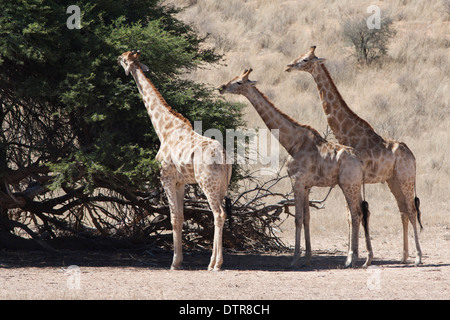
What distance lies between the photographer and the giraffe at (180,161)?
9.52 m

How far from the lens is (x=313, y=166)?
10438mm

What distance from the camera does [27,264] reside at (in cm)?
1052

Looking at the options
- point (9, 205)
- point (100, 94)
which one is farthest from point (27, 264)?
point (100, 94)

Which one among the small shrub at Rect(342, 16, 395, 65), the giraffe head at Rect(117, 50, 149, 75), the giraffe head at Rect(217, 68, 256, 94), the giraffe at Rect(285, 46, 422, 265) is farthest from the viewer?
the small shrub at Rect(342, 16, 395, 65)

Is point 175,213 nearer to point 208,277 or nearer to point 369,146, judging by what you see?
point 208,277

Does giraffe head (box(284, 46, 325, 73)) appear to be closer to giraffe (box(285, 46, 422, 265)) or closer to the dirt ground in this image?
giraffe (box(285, 46, 422, 265))

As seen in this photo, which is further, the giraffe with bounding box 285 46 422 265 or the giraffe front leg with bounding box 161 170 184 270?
the giraffe with bounding box 285 46 422 265

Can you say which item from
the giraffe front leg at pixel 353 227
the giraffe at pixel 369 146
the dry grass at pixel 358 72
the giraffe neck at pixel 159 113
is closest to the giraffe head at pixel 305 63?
the giraffe at pixel 369 146

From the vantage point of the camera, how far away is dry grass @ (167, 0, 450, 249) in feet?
58.4

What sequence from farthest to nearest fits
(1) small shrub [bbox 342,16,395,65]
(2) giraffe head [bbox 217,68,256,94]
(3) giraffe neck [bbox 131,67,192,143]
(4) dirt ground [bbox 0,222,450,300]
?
(1) small shrub [bbox 342,16,395,65] < (2) giraffe head [bbox 217,68,256,94] < (3) giraffe neck [bbox 131,67,192,143] < (4) dirt ground [bbox 0,222,450,300]

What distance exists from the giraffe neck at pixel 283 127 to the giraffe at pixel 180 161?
1.18 metres

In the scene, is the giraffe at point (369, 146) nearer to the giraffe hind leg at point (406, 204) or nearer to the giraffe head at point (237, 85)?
the giraffe hind leg at point (406, 204)

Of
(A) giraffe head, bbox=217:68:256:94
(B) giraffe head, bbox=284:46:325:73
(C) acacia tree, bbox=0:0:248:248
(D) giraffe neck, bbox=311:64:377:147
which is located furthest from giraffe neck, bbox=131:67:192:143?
(D) giraffe neck, bbox=311:64:377:147

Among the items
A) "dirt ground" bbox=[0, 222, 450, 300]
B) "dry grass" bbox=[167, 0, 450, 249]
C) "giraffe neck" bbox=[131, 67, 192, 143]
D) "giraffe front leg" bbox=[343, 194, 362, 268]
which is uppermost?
"dry grass" bbox=[167, 0, 450, 249]
